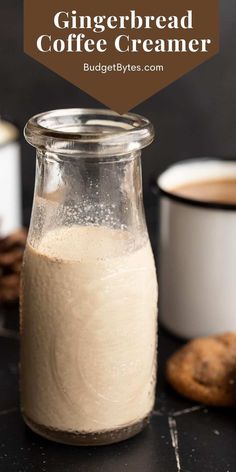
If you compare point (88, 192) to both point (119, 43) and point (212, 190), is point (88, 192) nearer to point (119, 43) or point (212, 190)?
point (119, 43)

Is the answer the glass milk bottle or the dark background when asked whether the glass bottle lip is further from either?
the dark background

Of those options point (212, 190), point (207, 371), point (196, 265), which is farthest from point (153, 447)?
point (212, 190)

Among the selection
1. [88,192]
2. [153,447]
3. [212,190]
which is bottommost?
[153,447]

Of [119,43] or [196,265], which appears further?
[196,265]

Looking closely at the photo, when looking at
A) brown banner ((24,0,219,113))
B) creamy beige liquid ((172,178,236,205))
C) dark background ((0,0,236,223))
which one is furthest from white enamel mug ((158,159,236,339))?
dark background ((0,0,236,223))

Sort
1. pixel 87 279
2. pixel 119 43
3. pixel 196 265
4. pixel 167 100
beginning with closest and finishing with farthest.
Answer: pixel 87 279 < pixel 119 43 < pixel 196 265 < pixel 167 100

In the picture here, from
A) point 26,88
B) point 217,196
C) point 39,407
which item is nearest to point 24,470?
point 39,407

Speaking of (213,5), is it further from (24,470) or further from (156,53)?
(24,470)
